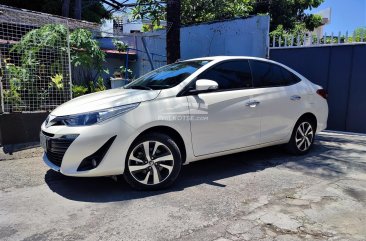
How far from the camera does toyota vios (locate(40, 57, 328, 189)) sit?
4207 millimetres

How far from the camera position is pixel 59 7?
696 inches

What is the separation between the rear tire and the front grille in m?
3.56

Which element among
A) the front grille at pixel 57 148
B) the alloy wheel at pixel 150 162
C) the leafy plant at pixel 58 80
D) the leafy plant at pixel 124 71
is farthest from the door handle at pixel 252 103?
the leafy plant at pixel 124 71

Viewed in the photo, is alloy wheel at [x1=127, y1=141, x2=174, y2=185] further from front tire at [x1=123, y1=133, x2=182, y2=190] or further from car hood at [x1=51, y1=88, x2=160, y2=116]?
car hood at [x1=51, y1=88, x2=160, y2=116]

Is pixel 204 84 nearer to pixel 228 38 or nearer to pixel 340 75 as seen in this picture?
pixel 340 75

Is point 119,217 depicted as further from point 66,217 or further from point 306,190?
point 306,190

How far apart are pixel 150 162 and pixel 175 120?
1.94ft

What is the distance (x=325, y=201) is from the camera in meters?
4.27

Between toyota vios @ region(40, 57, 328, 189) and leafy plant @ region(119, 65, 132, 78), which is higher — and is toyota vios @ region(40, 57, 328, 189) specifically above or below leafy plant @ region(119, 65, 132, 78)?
below

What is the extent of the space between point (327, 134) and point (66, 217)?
601cm

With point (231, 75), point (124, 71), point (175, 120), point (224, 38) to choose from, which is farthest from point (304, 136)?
point (124, 71)

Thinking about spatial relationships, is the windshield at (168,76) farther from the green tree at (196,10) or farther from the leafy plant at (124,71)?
the green tree at (196,10)

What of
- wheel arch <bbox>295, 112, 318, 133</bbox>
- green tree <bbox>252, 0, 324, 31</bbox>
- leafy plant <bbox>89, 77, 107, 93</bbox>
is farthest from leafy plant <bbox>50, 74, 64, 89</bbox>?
green tree <bbox>252, 0, 324, 31</bbox>

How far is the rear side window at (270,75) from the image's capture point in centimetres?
561
